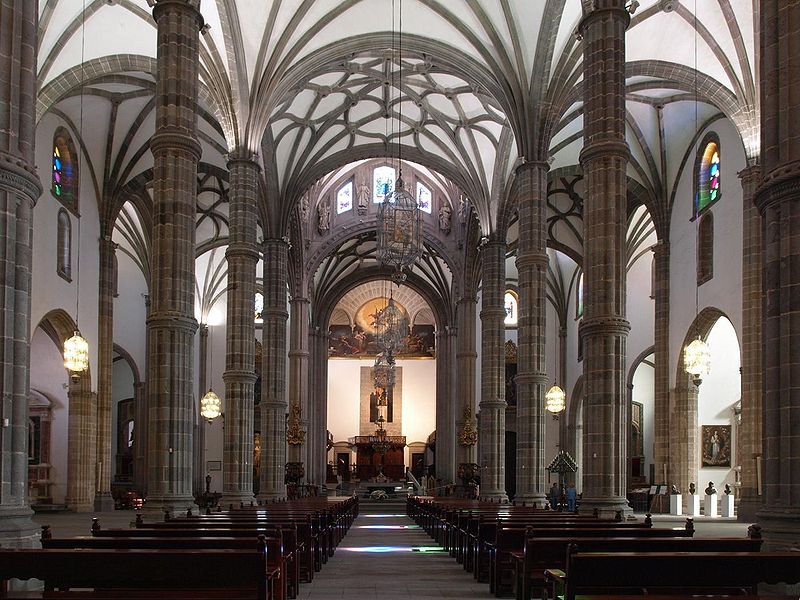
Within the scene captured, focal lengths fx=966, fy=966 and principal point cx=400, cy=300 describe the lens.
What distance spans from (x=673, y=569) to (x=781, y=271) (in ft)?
12.9

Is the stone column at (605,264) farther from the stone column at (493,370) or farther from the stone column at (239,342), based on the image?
the stone column at (493,370)

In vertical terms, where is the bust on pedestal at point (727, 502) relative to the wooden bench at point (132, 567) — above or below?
below

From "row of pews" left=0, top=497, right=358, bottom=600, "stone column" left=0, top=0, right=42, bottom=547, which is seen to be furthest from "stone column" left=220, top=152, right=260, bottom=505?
"row of pews" left=0, top=497, right=358, bottom=600

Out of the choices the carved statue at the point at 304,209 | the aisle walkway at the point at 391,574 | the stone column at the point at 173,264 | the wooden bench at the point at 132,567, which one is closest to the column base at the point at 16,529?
the wooden bench at the point at 132,567

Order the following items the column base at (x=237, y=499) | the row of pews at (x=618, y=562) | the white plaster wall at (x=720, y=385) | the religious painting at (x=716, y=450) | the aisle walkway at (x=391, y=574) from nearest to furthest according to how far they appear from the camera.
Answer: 1. the row of pews at (x=618, y=562)
2. the aisle walkway at (x=391, y=574)
3. the column base at (x=237, y=499)
4. the religious painting at (x=716, y=450)
5. the white plaster wall at (x=720, y=385)

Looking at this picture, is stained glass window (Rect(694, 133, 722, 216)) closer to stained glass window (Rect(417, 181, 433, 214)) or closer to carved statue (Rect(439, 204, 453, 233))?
carved statue (Rect(439, 204, 453, 233))

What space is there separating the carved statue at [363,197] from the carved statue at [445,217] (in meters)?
3.58

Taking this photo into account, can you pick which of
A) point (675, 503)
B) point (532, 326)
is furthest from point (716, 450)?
point (532, 326)

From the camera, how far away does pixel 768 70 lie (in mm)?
10320

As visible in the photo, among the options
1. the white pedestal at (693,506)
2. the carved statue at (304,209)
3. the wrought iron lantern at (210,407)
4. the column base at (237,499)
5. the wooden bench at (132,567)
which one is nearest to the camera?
the wooden bench at (132,567)

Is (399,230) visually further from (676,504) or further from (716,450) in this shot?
(716,450)

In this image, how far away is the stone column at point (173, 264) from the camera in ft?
57.1

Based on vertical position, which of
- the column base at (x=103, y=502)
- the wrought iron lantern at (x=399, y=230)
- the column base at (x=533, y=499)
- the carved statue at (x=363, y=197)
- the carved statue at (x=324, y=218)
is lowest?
the column base at (x=103, y=502)

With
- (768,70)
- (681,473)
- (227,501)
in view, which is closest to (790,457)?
(768,70)
